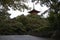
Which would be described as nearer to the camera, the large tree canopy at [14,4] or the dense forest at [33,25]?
the large tree canopy at [14,4]

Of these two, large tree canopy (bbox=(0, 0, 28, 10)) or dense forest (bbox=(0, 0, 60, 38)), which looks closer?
Result: large tree canopy (bbox=(0, 0, 28, 10))

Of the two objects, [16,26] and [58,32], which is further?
[16,26]

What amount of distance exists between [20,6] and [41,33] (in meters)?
14.8

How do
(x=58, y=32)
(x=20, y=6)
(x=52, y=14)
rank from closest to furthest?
(x=20, y=6), (x=58, y=32), (x=52, y=14)

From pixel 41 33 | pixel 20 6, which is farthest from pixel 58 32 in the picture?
pixel 20 6

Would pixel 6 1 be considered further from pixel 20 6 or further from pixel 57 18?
pixel 57 18

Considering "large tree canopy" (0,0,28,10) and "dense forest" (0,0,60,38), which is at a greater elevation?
"dense forest" (0,0,60,38)

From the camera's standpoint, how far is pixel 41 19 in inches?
1757

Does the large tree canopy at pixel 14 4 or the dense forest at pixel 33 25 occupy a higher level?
the dense forest at pixel 33 25

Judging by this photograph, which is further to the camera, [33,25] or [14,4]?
[33,25]

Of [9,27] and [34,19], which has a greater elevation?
[34,19]

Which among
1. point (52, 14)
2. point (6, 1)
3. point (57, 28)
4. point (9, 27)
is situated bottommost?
point (6, 1)

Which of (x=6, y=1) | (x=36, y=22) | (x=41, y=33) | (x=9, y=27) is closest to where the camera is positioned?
(x=6, y=1)

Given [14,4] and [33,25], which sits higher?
[33,25]
